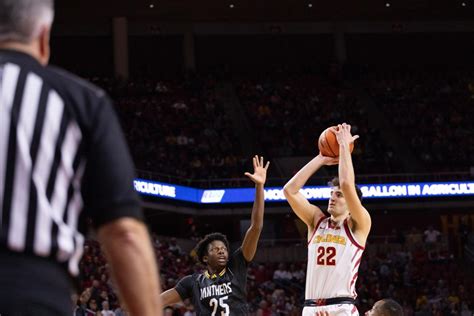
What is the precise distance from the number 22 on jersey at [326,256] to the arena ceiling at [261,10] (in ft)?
89.0

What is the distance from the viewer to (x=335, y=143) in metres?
7.29

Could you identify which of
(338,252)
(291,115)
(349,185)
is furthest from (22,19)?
(291,115)

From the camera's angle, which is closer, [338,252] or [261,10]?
[338,252]

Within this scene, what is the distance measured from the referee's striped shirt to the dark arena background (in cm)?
1919

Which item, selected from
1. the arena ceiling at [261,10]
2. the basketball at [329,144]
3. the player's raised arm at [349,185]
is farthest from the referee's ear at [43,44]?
the arena ceiling at [261,10]

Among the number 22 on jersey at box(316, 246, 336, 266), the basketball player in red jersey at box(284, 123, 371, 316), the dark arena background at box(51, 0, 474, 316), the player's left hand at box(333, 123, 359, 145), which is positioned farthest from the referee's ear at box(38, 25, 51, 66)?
the dark arena background at box(51, 0, 474, 316)

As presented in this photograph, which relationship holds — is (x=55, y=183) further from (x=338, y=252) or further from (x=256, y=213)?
(x=338, y=252)

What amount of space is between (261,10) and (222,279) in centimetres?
2862

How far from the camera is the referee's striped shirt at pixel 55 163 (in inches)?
82.8

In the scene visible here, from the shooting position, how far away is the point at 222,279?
734 cm

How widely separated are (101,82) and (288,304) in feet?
52.6

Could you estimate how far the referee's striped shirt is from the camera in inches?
82.8

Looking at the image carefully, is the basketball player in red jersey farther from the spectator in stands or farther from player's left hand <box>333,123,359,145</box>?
the spectator in stands

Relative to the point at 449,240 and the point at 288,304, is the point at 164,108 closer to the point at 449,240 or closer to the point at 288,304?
the point at 449,240
